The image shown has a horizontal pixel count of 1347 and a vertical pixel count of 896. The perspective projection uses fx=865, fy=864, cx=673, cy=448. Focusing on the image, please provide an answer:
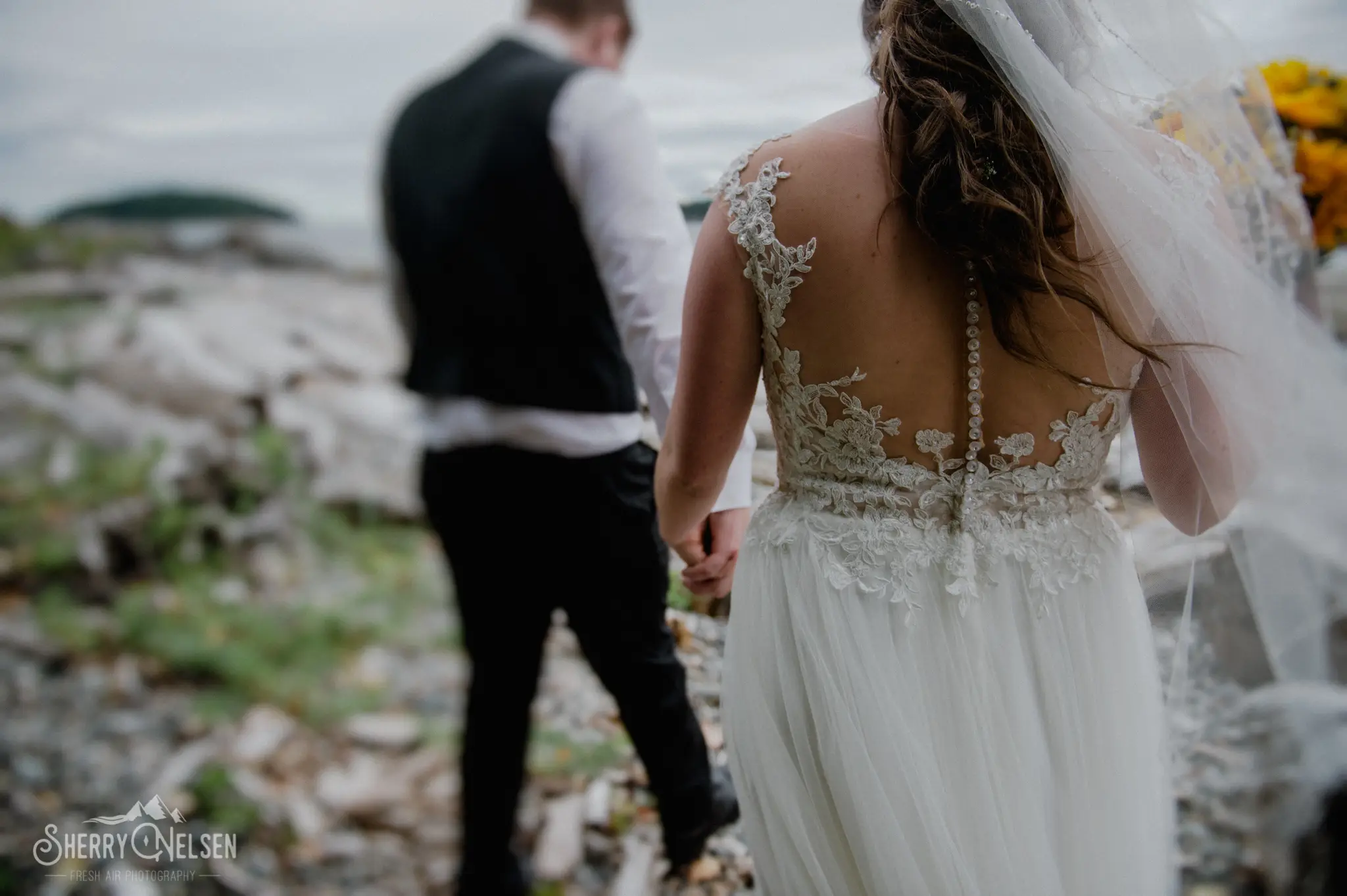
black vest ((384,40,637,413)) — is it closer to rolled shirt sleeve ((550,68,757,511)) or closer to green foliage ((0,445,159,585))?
rolled shirt sleeve ((550,68,757,511))

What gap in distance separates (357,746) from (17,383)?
1.85ft

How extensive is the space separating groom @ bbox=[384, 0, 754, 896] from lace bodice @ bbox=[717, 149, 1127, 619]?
0.21m

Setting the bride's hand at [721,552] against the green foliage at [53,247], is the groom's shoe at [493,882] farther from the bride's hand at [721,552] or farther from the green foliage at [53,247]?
the green foliage at [53,247]

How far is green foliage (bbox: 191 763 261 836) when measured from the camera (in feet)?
3.38

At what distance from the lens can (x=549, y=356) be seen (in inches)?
34.4

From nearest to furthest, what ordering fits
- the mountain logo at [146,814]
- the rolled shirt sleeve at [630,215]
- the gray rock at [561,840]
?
the rolled shirt sleeve at [630,215], the mountain logo at [146,814], the gray rock at [561,840]

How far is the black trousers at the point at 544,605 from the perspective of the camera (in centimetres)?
92

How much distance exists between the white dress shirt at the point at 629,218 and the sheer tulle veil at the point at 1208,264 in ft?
1.12

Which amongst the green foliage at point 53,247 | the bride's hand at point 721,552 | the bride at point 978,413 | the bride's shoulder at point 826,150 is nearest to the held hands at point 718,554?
the bride's hand at point 721,552

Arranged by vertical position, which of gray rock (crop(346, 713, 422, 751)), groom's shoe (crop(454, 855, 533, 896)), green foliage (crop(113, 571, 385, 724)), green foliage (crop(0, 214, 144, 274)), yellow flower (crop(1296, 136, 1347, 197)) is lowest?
groom's shoe (crop(454, 855, 533, 896))

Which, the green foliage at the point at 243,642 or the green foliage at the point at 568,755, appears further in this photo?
the green foliage at the point at 568,755

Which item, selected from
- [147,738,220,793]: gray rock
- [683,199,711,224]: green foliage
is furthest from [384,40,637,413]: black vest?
[147,738,220,793]: gray rock

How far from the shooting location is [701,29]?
1012 millimetres

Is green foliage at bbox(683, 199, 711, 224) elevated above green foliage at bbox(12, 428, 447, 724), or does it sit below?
above
